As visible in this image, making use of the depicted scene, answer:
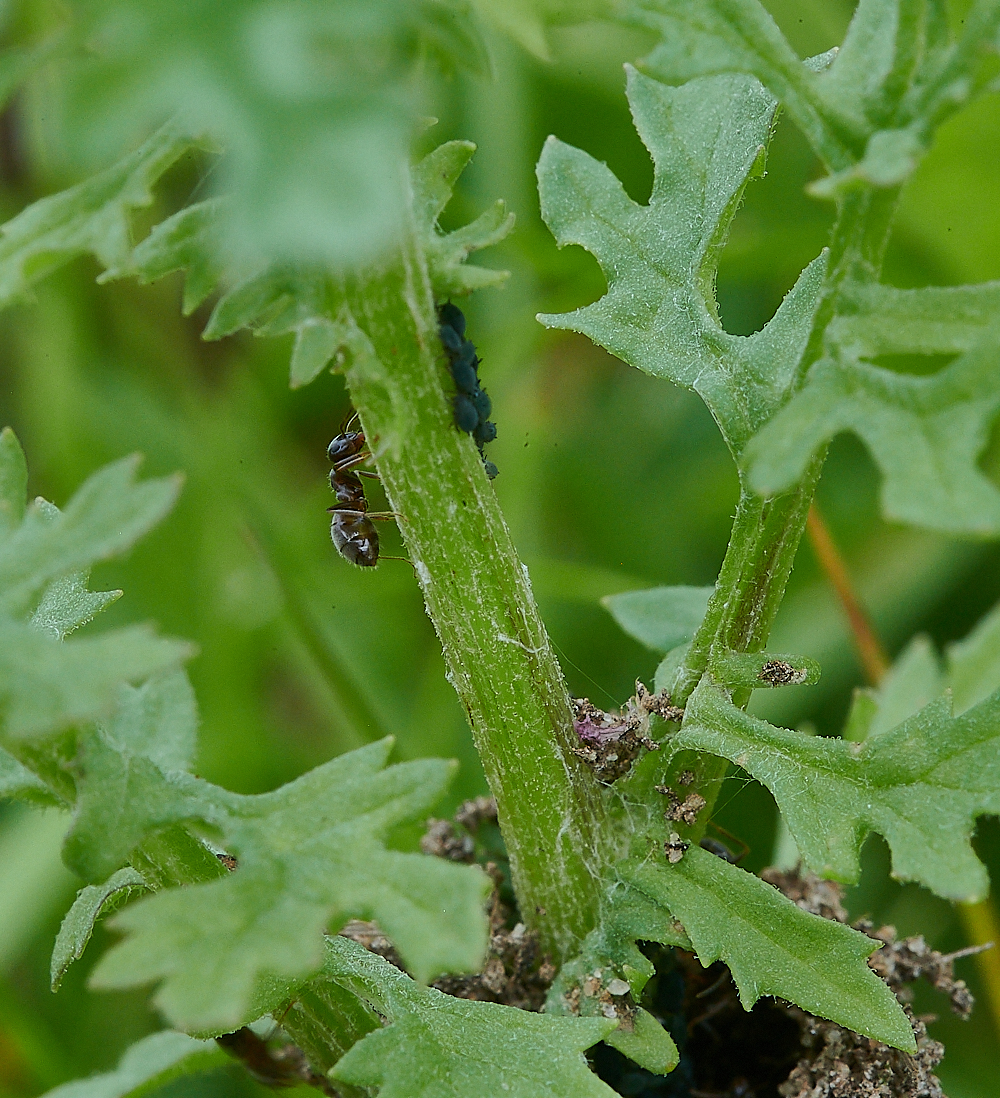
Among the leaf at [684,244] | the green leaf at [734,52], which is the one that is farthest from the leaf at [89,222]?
the leaf at [684,244]

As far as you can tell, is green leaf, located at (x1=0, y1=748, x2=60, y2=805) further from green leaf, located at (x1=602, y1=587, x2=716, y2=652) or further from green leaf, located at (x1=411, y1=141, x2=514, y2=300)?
green leaf, located at (x1=602, y1=587, x2=716, y2=652)

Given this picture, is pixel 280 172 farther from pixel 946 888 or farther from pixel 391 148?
pixel 946 888

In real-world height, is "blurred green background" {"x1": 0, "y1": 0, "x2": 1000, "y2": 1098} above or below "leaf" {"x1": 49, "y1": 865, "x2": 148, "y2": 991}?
below

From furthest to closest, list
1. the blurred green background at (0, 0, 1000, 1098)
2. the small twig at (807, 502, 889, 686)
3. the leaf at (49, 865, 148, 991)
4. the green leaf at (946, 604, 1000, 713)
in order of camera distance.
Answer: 1. the blurred green background at (0, 0, 1000, 1098)
2. the small twig at (807, 502, 889, 686)
3. the green leaf at (946, 604, 1000, 713)
4. the leaf at (49, 865, 148, 991)

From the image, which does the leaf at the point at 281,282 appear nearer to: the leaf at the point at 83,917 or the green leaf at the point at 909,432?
the green leaf at the point at 909,432

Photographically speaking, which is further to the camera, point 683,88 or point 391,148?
point 683,88

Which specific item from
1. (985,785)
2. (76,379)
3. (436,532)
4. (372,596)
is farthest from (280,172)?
(76,379)

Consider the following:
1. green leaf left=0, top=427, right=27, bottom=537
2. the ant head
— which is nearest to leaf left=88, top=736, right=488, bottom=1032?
green leaf left=0, top=427, right=27, bottom=537
